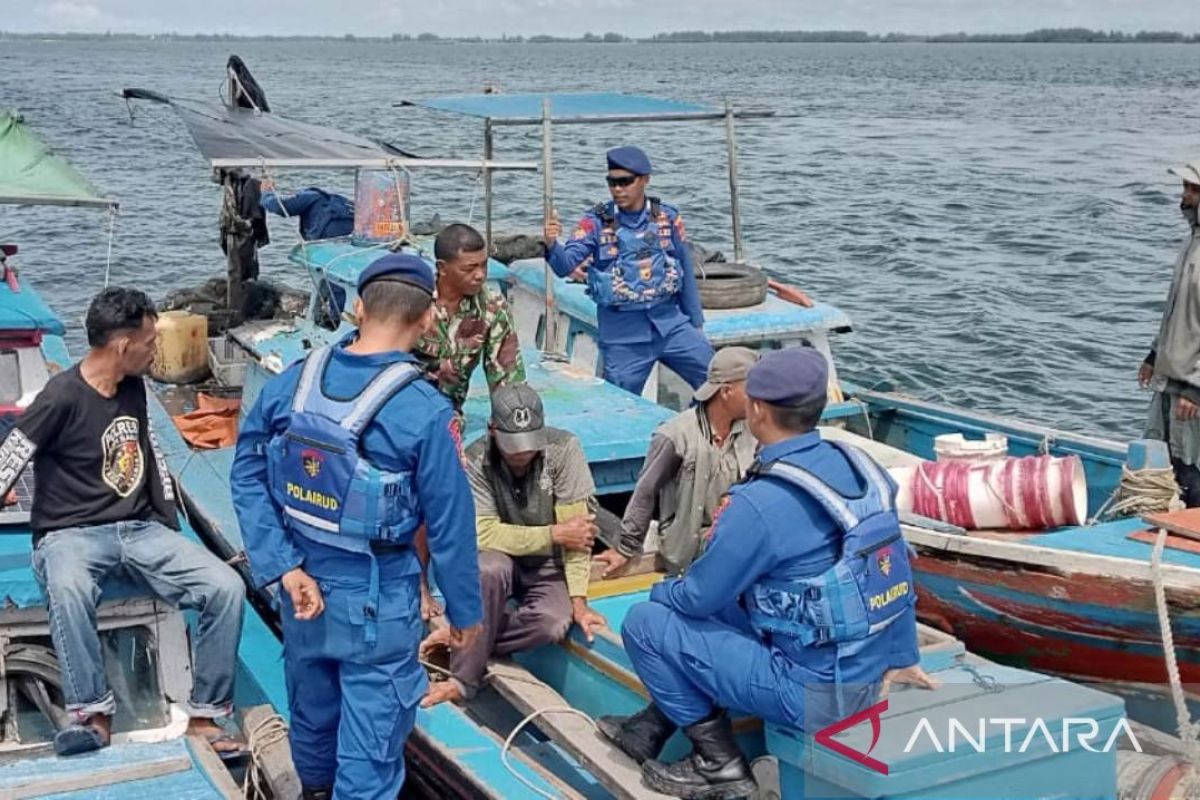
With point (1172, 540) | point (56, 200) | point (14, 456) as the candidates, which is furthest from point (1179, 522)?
point (56, 200)

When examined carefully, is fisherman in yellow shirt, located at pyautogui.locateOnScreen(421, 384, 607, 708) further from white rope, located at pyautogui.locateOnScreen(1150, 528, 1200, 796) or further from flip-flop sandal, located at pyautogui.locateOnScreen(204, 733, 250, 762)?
white rope, located at pyautogui.locateOnScreen(1150, 528, 1200, 796)

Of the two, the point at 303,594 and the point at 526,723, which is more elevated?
the point at 303,594

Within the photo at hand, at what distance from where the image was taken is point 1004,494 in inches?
264

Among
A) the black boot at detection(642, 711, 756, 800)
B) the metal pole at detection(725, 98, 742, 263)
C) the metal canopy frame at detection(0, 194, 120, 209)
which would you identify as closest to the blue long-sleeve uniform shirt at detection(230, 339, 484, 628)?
the black boot at detection(642, 711, 756, 800)

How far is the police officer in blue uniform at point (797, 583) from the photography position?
4.25 meters

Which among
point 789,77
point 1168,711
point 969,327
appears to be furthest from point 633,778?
point 789,77

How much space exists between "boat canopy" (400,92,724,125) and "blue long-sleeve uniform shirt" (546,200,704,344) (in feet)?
3.36

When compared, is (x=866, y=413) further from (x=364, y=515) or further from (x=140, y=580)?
(x=364, y=515)

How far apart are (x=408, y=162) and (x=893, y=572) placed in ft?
18.6

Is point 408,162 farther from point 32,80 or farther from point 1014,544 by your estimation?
point 32,80

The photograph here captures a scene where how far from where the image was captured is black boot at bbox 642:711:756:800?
4.71 m

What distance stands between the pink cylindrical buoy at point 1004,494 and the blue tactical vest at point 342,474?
3146 mm

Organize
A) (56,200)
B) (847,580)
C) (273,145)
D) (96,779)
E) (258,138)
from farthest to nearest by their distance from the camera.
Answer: (258,138) < (273,145) < (56,200) < (96,779) < (847,580)

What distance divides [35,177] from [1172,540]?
570 centimetres
